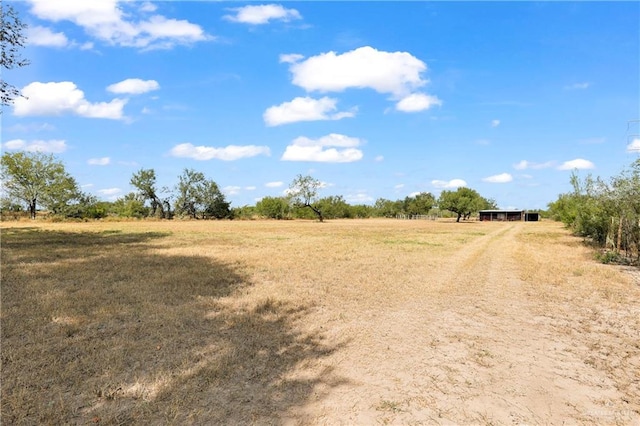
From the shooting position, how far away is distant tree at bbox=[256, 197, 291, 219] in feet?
305

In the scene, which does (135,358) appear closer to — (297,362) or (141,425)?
(141,425)

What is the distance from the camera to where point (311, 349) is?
604 centimetres

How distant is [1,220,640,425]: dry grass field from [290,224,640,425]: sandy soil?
26 mm

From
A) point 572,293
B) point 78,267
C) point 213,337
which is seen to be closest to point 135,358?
point 213,337

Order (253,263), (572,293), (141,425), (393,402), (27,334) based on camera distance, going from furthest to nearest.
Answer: (253,263) < (572,293) < (27,334) < (393,402) < (141,425)

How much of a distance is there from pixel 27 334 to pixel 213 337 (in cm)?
315

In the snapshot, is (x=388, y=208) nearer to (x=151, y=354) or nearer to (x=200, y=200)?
(x=200, y=200)

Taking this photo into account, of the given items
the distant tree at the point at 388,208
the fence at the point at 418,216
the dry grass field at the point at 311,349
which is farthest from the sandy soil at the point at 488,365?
the distant tree at the point at 388,208

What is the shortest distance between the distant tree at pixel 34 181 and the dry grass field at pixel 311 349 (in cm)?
5614

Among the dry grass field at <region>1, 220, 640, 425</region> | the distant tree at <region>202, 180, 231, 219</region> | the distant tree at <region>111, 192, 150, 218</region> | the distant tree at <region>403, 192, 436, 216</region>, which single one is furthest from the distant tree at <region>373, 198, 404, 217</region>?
the dry grass field at <region>1, 220, 640, 425</region>

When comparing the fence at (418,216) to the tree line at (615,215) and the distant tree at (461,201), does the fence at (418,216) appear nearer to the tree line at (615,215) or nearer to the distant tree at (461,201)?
the distant tree at (461,201)

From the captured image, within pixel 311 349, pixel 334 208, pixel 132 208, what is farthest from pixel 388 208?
pixel 311 349

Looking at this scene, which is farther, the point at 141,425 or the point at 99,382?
the point at 99,382

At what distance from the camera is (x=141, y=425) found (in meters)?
3.75
